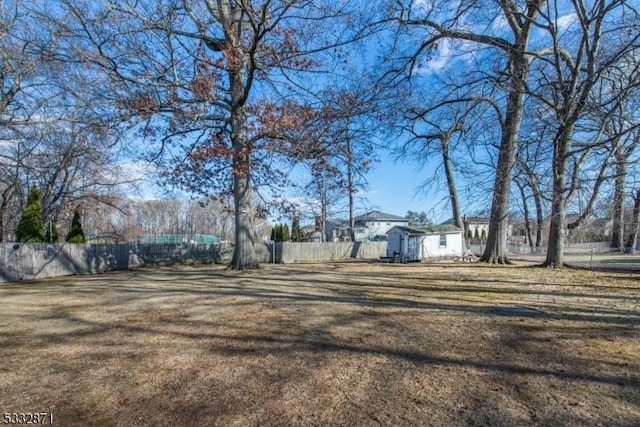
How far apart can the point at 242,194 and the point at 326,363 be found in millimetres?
11121

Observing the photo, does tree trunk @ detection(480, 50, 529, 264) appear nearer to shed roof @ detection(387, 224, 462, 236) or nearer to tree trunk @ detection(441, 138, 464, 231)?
tree trunk @ detection(441, 138, 464, 231)

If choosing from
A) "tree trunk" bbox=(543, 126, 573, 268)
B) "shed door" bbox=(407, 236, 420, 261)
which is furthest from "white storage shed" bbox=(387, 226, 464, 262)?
"tree trunk" bbox=(543, 126, 573, 268)

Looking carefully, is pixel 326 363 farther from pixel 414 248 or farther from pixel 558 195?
pixel 414 248

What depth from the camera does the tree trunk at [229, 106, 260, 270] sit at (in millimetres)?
13242

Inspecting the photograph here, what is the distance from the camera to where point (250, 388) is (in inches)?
124

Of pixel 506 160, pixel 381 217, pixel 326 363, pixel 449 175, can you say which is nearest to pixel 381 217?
pixel 381 217

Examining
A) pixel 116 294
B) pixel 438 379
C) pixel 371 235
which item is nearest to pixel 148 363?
pixel 438 379

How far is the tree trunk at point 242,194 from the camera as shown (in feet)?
43.4

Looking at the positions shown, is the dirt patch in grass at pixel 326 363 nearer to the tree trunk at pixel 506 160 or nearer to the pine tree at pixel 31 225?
the tree trunk at pixel 506 160

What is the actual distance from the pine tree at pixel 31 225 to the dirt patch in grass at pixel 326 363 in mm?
11868

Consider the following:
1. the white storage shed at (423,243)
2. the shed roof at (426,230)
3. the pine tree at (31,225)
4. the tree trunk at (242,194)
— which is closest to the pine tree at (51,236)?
the pine tree at (31,225)

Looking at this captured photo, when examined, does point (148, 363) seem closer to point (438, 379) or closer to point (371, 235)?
point (438, 379)

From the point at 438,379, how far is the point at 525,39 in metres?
15.1

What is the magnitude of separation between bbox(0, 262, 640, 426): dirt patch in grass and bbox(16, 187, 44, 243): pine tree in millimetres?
11868
